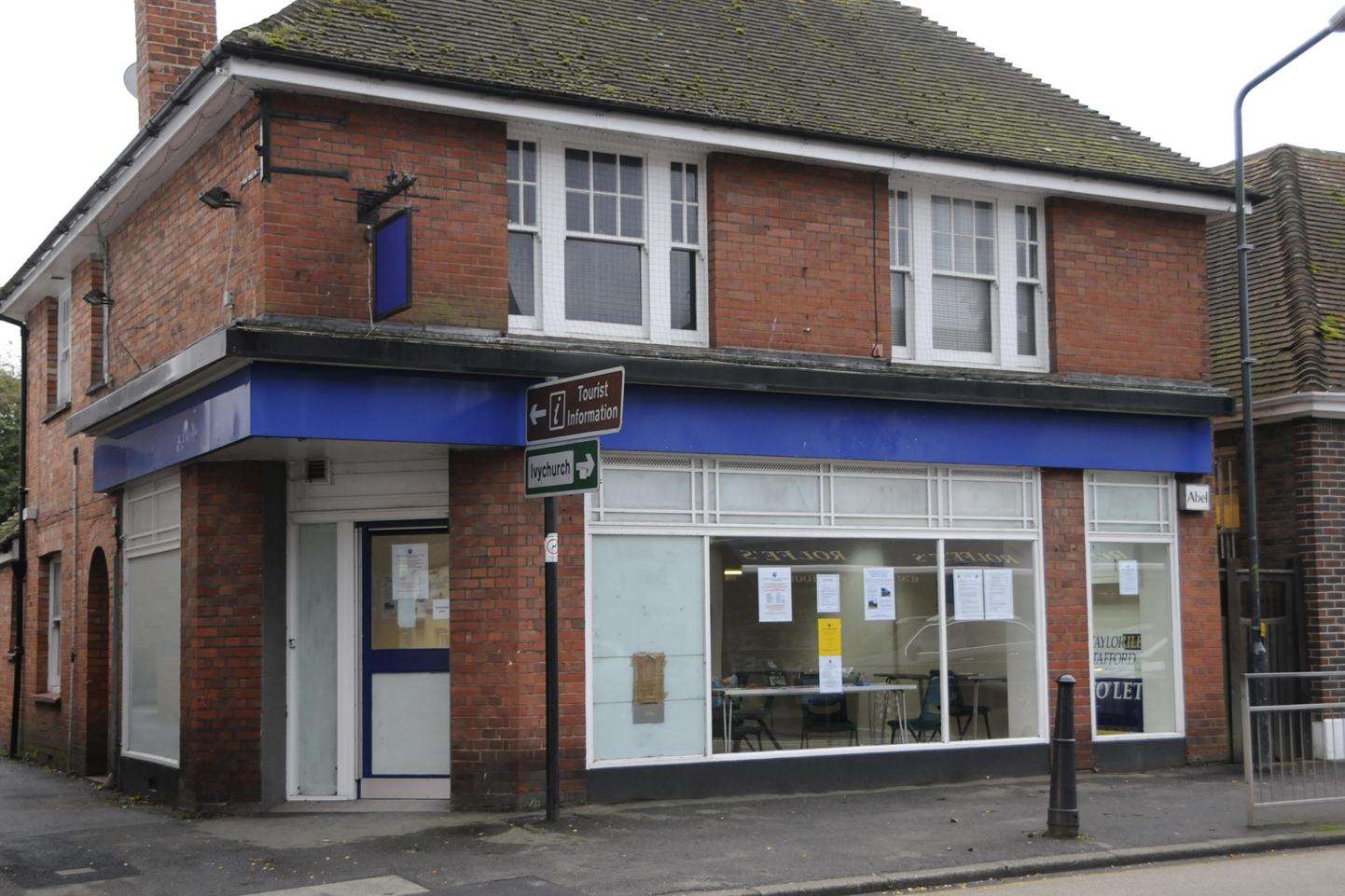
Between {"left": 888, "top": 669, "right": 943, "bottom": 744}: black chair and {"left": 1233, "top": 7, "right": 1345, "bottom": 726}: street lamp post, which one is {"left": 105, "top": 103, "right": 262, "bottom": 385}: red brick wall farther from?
{"left": 1233, "top": 7, "right": 1345, "bottom": 726}: street lamp post

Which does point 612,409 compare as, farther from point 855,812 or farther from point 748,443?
point 855,812

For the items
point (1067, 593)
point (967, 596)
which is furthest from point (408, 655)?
point (1067, 593)

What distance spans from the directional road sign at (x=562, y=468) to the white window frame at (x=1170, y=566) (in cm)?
597

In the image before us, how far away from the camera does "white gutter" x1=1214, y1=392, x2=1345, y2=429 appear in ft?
48.1

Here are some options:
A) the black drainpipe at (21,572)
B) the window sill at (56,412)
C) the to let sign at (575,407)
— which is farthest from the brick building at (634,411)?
the black drainpipe at (21,572)

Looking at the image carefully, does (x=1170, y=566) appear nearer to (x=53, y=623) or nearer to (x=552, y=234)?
(x=552, y=234)

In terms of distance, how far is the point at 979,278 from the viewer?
13859mm

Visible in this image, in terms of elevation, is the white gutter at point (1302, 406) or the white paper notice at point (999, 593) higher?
the white gutter at point (1302, 406)

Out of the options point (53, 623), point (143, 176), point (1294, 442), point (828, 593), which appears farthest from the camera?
point (53, 623)

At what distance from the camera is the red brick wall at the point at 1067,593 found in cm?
1359

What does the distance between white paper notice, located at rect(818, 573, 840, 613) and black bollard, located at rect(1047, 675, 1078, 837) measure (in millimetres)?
2930

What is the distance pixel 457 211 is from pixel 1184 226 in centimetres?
783

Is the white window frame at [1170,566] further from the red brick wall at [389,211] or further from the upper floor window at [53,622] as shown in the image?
the upper floor window at [53,622]

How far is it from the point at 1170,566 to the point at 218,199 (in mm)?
9715
